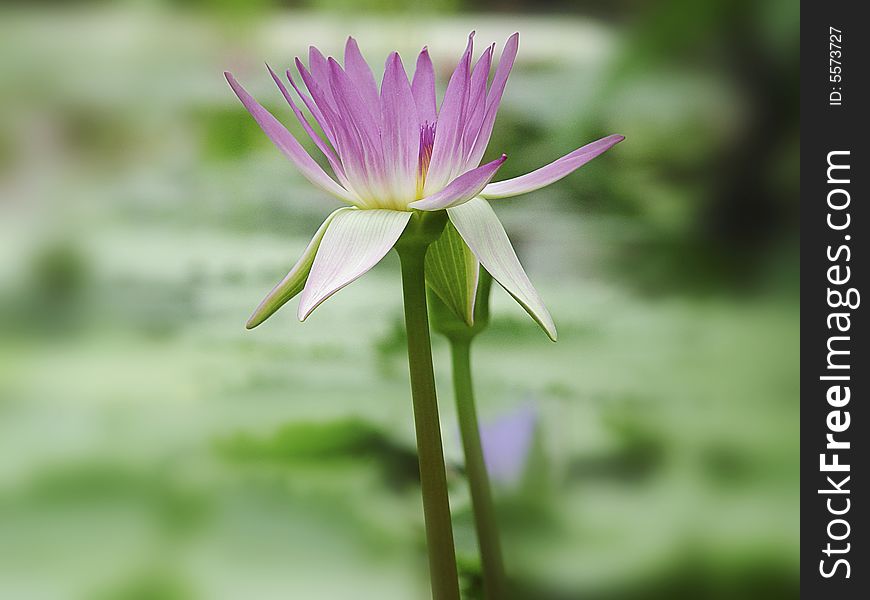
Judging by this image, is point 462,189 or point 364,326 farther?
point 364,326

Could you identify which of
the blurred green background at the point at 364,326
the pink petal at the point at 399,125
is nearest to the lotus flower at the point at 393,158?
the pink petal at the point at 399,125

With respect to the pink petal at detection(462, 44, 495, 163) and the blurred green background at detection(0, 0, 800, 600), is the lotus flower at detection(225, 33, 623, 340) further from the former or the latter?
the blurred green background at detection(0, 0, 800, 600)

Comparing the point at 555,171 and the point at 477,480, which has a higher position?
the point at 555,171

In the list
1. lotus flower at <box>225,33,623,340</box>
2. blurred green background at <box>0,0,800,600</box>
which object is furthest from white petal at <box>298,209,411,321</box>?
blurred green background at <box>0,0,800,600</box>

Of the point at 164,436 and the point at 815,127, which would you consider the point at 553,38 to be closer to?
the point at 815,127

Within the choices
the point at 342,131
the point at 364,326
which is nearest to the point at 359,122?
the point at 342,131

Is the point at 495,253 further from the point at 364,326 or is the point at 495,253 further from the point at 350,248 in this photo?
the point at 364,326

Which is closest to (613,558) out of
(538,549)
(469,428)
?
(538,549)
